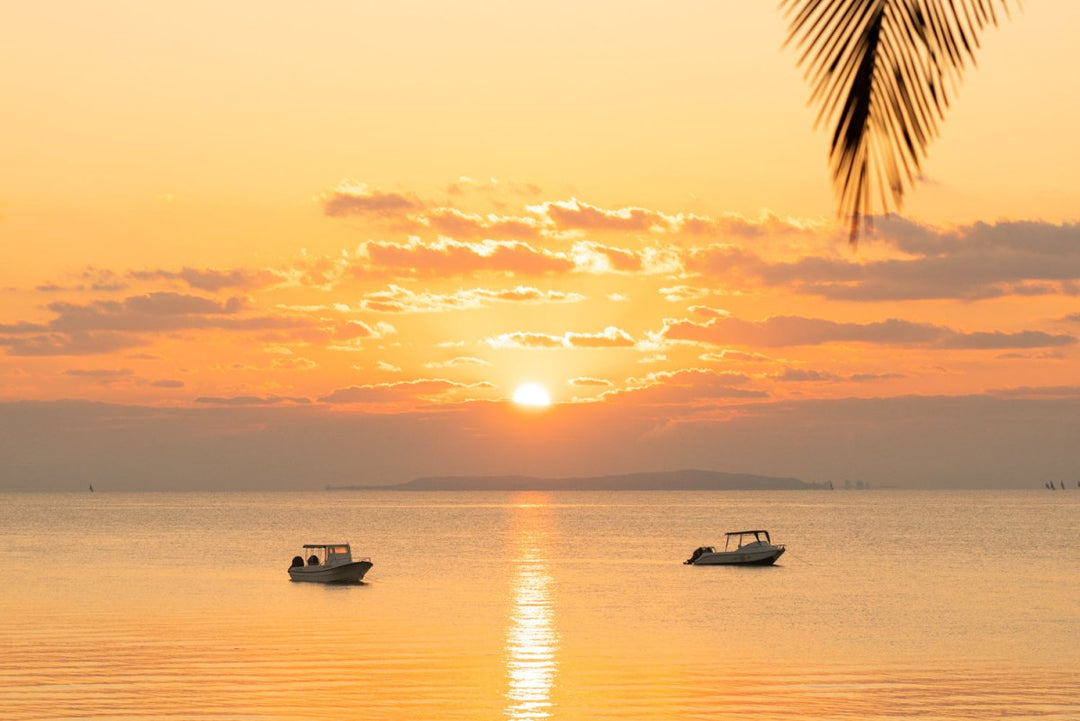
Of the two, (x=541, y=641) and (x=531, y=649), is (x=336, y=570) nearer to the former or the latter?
(x=541, y=641)

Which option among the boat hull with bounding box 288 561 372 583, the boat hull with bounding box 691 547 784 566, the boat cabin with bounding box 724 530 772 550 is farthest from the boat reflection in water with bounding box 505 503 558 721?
the boat cabin with bounding box 724 530 772 550

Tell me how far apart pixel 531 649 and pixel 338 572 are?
125 feet

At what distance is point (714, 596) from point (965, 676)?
125ft

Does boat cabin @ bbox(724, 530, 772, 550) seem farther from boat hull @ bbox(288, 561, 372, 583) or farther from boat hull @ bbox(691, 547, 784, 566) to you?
boat hull @ bbox(288, 561, 372, 583)

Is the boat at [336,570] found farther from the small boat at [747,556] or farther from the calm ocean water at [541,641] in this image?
the small boat at [747,556]

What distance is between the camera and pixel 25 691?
1977 inches

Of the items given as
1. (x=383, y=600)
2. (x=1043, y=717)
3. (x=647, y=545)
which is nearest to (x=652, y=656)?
(x=1043, y=717)

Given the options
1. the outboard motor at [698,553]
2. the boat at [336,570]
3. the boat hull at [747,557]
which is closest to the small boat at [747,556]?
the boat hull at [747,557]

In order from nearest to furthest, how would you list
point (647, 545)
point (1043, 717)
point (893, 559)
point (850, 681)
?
point (1043, 717), point (850, 681), point (893, 559), point (647, 545)

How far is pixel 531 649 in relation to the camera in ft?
220

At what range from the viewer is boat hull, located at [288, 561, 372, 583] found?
102375 mm

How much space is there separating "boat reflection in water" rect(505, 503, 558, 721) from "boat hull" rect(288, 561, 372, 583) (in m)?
11.8

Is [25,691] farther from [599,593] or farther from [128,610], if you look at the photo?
[599,593]

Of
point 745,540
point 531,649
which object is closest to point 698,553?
point 531,649
